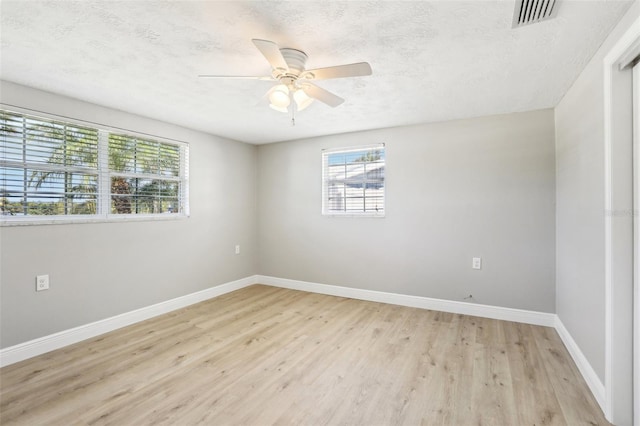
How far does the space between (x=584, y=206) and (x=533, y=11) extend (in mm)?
1462

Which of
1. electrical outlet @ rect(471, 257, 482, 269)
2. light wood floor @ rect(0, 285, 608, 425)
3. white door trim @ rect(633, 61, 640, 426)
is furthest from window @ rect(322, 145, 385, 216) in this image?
white door trim @ rect(633, 61, 640, 426)

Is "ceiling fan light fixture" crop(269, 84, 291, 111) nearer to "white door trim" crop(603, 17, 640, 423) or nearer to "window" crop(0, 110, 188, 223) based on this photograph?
"white door trim" crop(603, 17, 640, 423)

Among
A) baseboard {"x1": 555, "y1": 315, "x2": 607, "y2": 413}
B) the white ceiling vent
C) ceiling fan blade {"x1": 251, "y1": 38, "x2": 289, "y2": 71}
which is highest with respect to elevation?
the white ceiling vent

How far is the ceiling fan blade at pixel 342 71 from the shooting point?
172 centimetres

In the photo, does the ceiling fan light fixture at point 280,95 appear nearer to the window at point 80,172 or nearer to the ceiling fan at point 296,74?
the ceiling fan at point 296,74

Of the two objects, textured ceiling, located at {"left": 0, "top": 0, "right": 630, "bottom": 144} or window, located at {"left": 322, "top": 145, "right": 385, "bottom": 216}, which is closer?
textured ceiling, located at {"left": 0, "top": 0, "right": 630, "bottom": 144}

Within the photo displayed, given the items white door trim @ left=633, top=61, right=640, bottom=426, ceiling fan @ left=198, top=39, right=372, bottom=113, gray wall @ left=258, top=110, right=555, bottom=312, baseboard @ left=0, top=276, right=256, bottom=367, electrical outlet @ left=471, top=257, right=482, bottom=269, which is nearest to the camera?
white door trim @ left=633, top=61, right=640, bottom=426

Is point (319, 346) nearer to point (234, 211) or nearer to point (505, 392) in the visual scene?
point (505, 392)

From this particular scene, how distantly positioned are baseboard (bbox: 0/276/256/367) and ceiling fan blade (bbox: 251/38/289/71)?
9.80 ft

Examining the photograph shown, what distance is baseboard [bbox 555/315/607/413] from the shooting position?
6.13ft

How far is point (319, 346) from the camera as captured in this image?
270 centimetres

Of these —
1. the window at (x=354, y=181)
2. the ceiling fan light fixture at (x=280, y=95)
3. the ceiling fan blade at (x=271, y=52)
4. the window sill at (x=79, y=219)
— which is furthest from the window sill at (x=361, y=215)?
the ceiling fan blade at (x=271, y=52)

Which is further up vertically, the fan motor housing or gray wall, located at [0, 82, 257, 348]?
the fan motor housing

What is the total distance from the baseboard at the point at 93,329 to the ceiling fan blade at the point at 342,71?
3.07 metres
